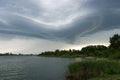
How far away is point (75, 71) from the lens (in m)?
48.6

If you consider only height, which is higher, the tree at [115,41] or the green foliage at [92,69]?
the tree at [115,41]

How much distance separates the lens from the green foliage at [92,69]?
47156 mm

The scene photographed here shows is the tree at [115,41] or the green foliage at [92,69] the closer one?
the green foliage at [92,69]

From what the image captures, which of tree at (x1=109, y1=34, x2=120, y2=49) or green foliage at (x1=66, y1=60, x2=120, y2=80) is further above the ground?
tree at (x1=109, y1=34, x2=120, y2=49)

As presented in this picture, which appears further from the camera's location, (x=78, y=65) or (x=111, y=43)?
(x=111, y=43)

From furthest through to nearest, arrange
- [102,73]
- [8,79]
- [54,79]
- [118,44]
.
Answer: [118,44], [8,79], [54,79], [102,73]

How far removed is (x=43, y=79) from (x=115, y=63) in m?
19.4

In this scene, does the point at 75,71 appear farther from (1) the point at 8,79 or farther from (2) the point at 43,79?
(1) the point at 8,79

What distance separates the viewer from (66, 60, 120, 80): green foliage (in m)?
47.2

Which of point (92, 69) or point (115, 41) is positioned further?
point (115, 41)

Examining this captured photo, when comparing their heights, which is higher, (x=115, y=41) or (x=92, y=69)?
(x=115, y=41)

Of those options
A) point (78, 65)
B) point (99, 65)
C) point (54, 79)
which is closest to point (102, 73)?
point (99, 65)

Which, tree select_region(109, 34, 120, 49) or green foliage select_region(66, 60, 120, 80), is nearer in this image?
green foliage select_region(66, 60, 120, 80)

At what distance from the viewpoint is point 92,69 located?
4756cm
